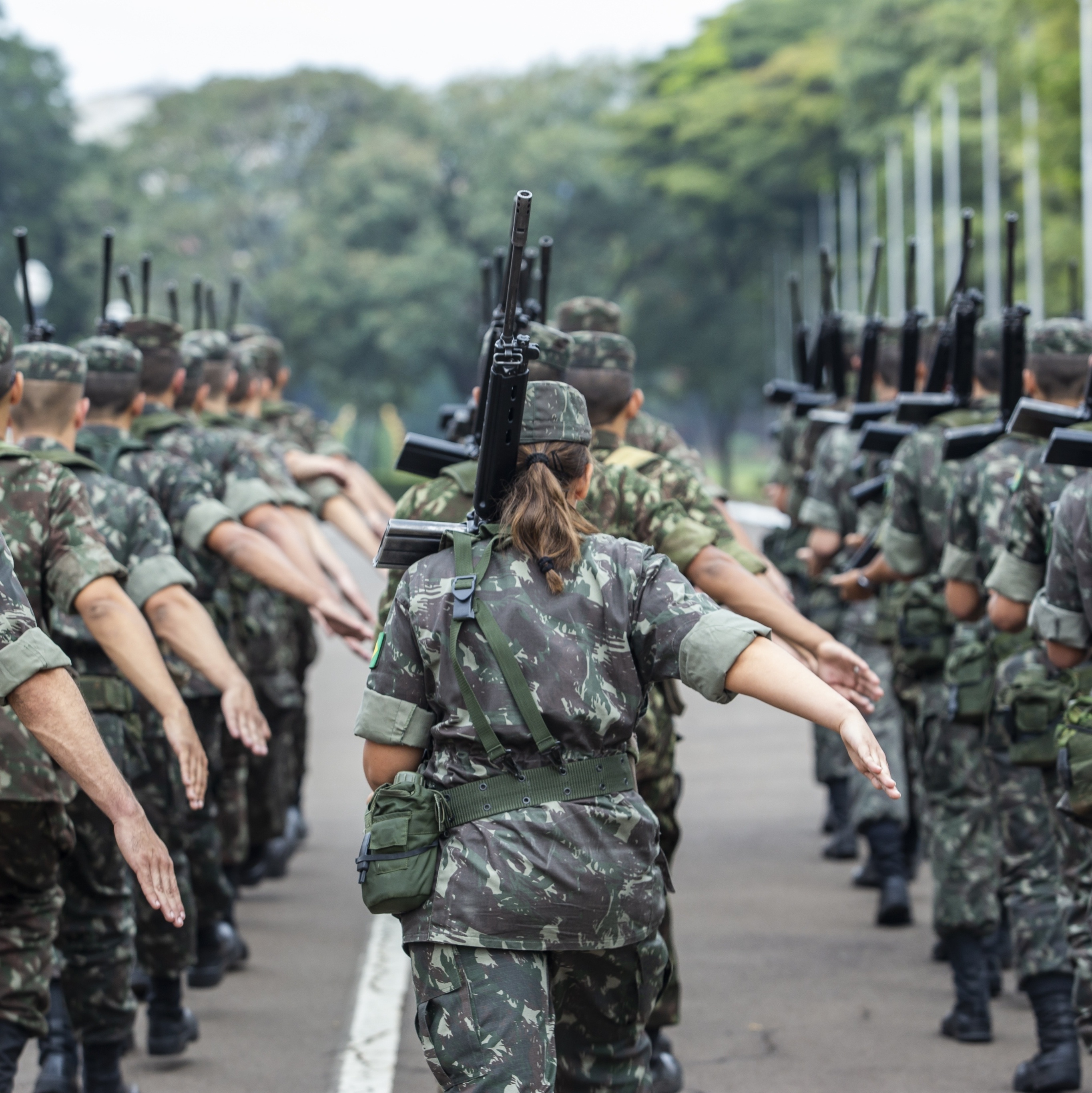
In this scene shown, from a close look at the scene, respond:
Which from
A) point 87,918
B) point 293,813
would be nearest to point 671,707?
point 87,918

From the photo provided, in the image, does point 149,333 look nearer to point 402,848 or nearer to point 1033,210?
point 402,848

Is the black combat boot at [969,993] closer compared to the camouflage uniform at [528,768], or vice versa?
the camouflage uniform at [528,768]

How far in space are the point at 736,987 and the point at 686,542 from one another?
277 centimetres

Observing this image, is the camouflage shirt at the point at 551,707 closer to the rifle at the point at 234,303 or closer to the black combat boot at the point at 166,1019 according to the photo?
the black combat boot at the point at 166,1019

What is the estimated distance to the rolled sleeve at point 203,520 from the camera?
6766 mm

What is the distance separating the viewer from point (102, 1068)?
19.6ft

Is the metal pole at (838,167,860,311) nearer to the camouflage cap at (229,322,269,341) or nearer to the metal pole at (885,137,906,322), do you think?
the metal pole at (885,137,906,322)

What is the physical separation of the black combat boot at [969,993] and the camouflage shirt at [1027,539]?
1.56 meters

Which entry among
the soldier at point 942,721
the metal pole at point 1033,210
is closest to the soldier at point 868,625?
the soldier at point 942,721

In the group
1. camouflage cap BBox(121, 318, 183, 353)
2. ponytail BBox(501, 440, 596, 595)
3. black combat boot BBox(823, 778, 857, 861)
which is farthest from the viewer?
black combat boot BBox(823, 778, 857, 861)

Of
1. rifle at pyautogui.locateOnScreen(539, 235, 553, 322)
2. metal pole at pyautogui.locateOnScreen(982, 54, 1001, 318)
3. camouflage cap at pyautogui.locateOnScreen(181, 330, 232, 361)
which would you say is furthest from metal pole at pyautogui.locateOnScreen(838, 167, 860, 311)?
rifle at pyautogui.locateOnScreen(539, 235, 553, 322)

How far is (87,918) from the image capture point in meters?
5.89

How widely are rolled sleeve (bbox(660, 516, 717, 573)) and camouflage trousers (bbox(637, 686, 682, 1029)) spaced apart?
536 mm

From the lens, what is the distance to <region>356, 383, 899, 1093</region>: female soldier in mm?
4156
